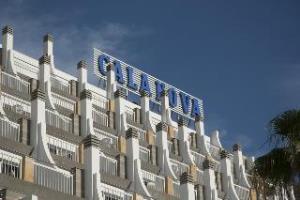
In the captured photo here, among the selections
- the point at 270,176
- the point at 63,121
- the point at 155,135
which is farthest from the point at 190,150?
the point at 270,176

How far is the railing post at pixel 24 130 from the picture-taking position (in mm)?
44841

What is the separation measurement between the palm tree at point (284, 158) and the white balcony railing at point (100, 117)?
35.2m

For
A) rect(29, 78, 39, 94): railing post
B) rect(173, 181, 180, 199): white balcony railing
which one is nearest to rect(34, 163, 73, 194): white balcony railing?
rect(29, 78, 39, 94): railing post

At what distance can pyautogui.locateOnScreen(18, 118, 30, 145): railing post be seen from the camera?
44.8m

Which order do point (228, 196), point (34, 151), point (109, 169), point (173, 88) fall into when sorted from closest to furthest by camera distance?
point (34, 151) < point (109, 169) < point (228, 196) < point (173, 88)

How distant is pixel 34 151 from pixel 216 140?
36.6 metres

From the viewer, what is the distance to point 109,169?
4962 centimetres

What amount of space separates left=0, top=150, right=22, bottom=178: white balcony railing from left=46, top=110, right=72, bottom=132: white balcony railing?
812 cm

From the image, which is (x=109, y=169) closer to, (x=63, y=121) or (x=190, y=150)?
(x=63, y=121)

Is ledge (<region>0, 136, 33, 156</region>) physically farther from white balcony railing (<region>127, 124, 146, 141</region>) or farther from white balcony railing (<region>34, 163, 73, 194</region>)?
white balcony railing (<region>127, 124, 146, 141</region>)

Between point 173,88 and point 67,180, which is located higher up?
point 173,88

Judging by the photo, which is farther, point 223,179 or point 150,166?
point 223,179

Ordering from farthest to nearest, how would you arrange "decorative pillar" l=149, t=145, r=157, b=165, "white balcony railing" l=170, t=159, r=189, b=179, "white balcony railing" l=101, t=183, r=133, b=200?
1. "white balcony railing" l=170, t=159, r=189, b=179
2. "decorative pillar" l=149, t=145, r=157, b=165
3. "white balcony railing" l=101, t=183, r=133, b=200

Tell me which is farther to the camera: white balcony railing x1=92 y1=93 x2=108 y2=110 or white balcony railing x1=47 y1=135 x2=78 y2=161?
white balcony railing x1=92 y1=93 x2=108 y2=110
